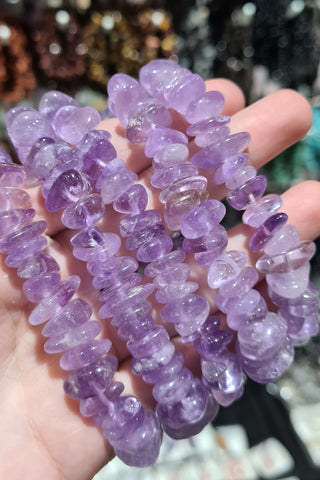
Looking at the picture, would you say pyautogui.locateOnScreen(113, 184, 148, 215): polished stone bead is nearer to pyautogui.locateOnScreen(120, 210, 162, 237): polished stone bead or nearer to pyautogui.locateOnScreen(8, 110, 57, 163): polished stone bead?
pyautogui.locateOnScreen(120, 210, 162, 237): polished stone bead

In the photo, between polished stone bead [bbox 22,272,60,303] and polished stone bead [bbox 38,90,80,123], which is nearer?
polished stone bead [bbox 22,272,60,303]

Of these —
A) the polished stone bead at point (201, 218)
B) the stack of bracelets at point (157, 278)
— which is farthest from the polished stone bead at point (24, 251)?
the polished stone bead at point (201, 218)

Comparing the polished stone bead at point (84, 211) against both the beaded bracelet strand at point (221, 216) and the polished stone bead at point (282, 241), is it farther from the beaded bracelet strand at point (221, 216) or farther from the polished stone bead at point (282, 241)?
the polished stone bead at point (282, 241)

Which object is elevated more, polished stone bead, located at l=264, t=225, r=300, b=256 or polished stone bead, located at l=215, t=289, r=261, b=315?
polished stone bead, located at l=264, t=225, r=300, b=256

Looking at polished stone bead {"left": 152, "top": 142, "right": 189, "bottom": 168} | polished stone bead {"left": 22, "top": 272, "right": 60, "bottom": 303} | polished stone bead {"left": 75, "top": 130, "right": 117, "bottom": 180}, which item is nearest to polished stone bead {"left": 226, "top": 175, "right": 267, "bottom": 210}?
polished stone bead {"left": 152, "top": 142, "right": 189, "bottom": 168}

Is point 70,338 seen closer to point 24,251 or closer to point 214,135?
point 24,251

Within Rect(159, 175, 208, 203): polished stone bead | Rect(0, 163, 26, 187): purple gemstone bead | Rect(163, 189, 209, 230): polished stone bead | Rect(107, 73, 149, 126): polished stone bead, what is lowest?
Rect(163, 189, 209, 230): polished stone bead

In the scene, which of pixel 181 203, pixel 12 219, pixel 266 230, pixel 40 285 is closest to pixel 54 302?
pixel 40 285
